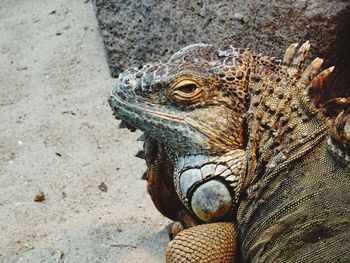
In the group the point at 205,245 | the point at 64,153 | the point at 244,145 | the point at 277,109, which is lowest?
the point at 64,153

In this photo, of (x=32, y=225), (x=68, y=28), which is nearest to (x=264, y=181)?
(x=32, y=225)

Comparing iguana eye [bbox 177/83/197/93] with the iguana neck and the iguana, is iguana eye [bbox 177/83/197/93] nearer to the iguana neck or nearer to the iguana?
the iguana

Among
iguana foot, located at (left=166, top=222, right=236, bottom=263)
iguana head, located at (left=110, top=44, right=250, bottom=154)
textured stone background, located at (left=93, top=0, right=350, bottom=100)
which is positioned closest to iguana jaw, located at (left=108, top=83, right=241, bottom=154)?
iguana head, located at (left=110, top=44, right=250, bottom=154)

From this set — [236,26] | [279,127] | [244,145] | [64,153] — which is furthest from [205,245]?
[64,153]

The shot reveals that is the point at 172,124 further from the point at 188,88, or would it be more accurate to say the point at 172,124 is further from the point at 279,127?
the point at 279,127

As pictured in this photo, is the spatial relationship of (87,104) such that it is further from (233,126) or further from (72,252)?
(233,126)

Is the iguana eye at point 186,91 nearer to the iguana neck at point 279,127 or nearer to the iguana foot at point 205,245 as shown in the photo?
the iguana neck at point 279,127
